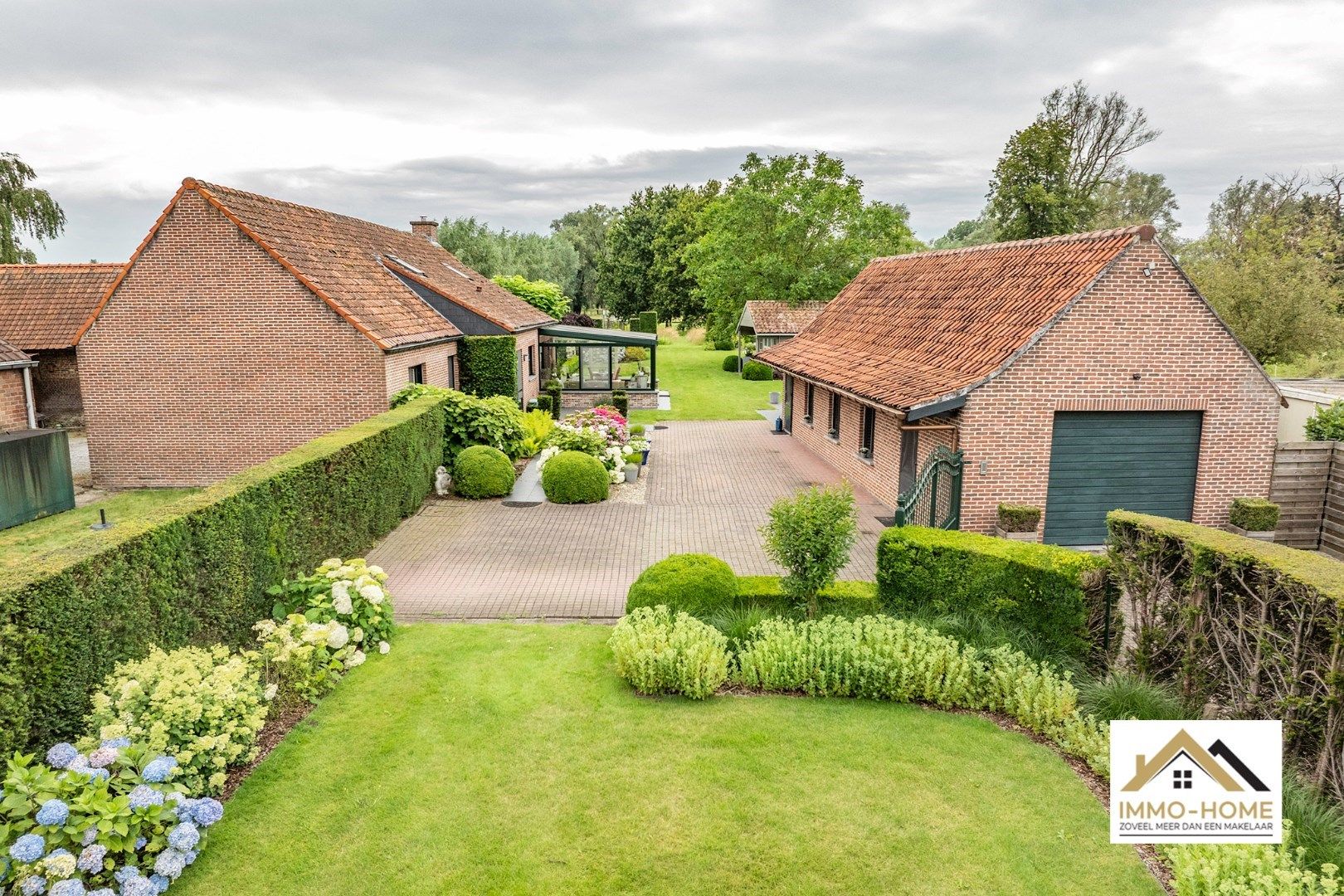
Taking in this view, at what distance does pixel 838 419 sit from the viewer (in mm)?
20781

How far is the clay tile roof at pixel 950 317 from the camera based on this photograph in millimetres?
13609

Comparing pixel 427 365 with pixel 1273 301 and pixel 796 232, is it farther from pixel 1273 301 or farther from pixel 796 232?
pixel 796 232

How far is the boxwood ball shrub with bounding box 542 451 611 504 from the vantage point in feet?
55.9

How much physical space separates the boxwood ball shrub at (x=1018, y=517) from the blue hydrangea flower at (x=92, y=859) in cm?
1247

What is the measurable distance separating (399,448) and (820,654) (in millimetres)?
9575

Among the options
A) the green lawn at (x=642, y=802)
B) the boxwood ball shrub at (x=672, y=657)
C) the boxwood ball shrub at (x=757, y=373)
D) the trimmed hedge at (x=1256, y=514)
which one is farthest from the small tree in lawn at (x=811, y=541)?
the boxwood ball shrub at (x=757, y=373)

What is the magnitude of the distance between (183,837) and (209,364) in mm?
15579

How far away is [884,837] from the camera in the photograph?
6152mm

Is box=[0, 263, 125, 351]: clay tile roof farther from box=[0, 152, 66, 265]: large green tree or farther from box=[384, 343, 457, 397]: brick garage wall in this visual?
box=[384, 343, 457, 397]: brick garage wall

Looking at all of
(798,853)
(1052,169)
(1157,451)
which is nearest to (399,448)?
(798,853)

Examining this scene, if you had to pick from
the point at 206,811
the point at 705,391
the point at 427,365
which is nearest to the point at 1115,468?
the point at 206,811

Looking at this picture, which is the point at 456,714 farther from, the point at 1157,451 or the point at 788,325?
the point at 788,325

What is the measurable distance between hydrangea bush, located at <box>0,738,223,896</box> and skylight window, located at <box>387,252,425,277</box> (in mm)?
21311

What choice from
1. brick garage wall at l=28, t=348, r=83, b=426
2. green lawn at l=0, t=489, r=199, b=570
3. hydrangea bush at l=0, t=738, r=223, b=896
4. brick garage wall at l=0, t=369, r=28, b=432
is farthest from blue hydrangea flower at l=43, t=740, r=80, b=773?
brick garage wall at l=28, t=348, r=83, b=426
